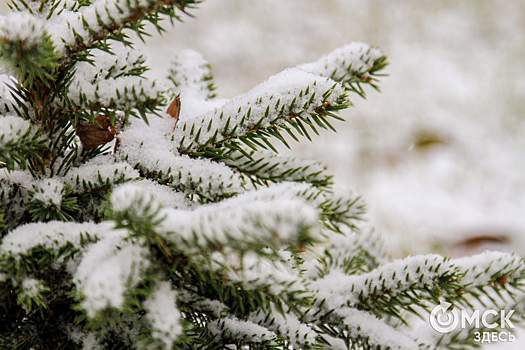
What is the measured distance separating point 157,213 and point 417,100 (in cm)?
229

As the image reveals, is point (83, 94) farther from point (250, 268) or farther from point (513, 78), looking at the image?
point (513, 78)

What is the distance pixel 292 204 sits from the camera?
9.5 inches

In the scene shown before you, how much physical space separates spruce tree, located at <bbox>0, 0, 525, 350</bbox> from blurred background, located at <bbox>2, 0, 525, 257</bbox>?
56.0 inches

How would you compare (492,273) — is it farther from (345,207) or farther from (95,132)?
(95,132)

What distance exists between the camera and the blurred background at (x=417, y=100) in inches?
76.9

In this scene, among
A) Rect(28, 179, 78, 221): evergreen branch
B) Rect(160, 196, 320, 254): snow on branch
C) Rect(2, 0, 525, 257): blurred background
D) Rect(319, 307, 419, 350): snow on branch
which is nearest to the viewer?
Rect(160, 196, 320, 254): snow on branch

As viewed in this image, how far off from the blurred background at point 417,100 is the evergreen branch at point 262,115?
1.50 meters

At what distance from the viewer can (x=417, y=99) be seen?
2.38 m

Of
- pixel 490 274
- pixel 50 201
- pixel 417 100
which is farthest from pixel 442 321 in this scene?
pixel 417 100

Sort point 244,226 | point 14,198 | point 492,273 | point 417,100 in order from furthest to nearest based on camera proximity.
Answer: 1. point 417,100
2. point 492,273
3. point 14,198
4. point 244,226

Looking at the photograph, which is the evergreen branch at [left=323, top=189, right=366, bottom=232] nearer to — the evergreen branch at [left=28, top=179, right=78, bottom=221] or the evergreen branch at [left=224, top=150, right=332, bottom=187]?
the evergreen branch at [left=224, top=150, right=332, bottom=187]

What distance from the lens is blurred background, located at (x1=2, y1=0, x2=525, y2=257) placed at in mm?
1952

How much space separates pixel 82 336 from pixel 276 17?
252 cm

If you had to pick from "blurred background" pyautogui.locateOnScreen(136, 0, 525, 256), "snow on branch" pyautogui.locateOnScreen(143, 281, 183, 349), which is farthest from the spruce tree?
"blurred background" pyautogui.locateOnScreen(136, 0, 525, 256)
